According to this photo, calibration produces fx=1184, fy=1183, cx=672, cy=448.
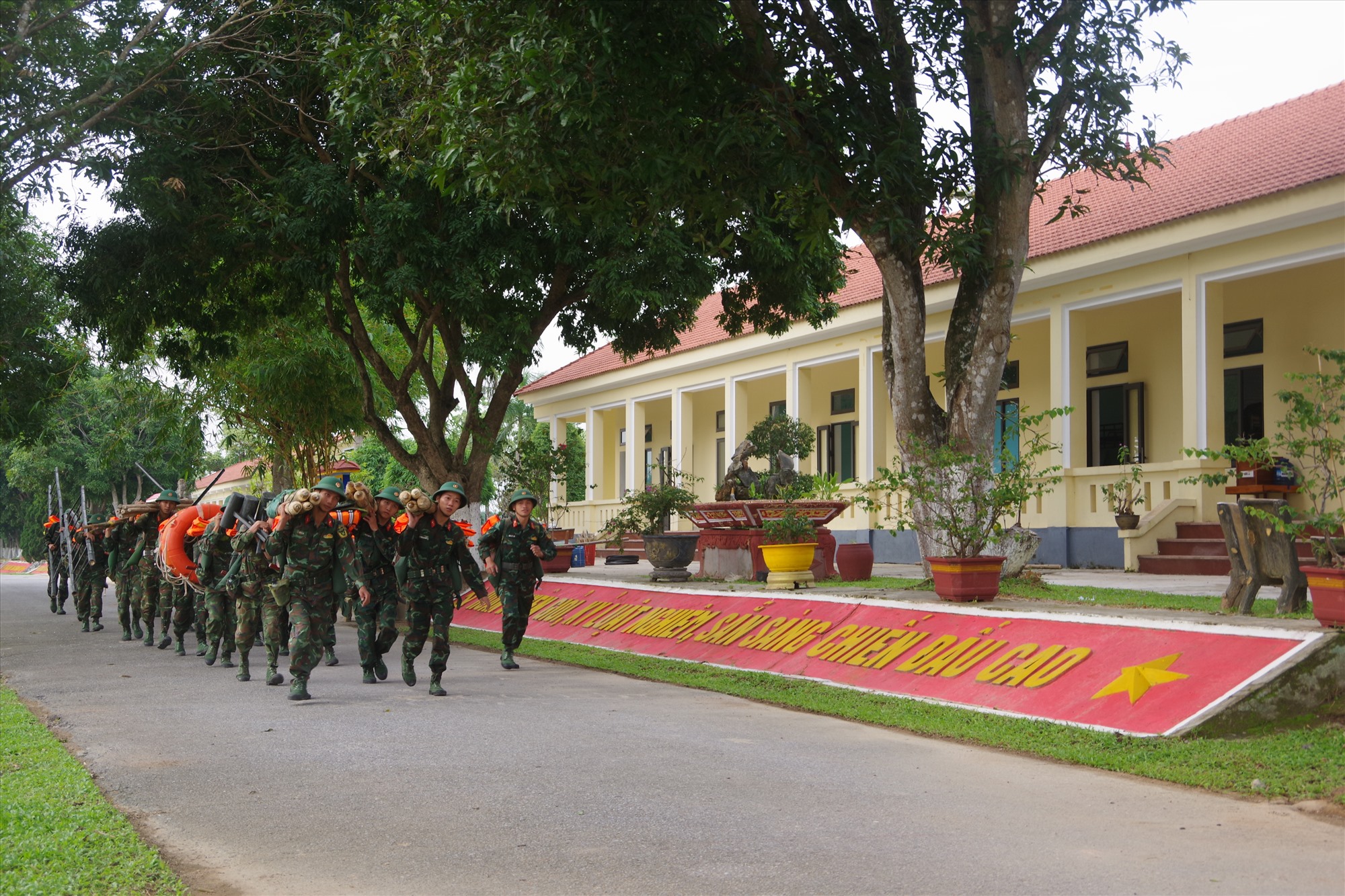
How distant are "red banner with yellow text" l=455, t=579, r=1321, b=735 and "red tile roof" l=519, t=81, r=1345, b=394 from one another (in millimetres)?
6446

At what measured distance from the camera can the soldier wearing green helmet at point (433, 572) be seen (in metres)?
11.0

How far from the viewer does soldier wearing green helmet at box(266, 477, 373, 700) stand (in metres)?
10.7

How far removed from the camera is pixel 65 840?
521cm

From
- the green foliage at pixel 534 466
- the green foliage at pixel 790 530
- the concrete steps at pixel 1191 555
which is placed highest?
the green foliage at pixel 534 466

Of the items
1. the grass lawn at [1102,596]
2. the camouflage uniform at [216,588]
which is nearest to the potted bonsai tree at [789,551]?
the grass lawn at [1102,596]

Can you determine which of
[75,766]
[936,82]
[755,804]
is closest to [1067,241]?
[936,82]

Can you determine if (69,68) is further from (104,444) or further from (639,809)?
(104,444)

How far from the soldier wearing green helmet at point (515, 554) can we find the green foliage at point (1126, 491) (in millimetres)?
9129

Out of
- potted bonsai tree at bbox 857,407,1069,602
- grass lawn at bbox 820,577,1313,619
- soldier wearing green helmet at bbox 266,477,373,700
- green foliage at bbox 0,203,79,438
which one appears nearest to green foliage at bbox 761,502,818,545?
grass lawn at bbox 820,577,1313,619

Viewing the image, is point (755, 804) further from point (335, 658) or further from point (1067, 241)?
point (1067, 241)

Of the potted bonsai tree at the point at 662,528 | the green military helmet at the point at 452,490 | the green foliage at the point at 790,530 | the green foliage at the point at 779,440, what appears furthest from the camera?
the green foliage at the point at 779,440

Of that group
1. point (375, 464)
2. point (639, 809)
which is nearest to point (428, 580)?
point (639, 809)

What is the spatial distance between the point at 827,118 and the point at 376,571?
20.9 feet

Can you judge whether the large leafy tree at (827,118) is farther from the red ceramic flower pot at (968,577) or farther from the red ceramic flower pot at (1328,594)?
the red ceramic flower pot at (1328,594)
